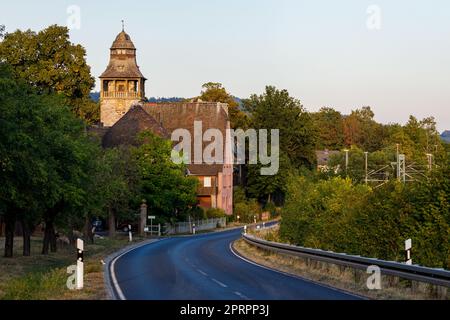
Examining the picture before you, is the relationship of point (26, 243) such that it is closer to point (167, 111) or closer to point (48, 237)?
point (48, 237)

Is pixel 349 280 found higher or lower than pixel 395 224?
lower

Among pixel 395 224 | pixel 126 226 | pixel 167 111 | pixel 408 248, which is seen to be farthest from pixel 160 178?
pixel 408 248

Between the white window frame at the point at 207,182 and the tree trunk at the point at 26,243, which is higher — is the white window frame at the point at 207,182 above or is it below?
above

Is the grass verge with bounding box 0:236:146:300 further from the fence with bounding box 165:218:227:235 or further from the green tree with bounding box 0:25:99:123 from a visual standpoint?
the fence with bounding box 165:218:227:235

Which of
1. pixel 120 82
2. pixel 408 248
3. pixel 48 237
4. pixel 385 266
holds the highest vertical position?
pixel 120 82

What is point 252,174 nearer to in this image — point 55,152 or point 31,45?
point 31,45

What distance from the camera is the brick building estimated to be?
98188 millimetres

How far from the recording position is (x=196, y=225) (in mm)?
85000

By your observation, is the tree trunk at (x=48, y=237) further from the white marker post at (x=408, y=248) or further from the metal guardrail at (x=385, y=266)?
the white marker post at (x=408, y=248)

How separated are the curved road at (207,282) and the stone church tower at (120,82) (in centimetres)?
7408

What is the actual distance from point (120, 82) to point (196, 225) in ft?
Result: 103

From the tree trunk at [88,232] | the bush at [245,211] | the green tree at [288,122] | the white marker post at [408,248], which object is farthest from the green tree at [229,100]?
the white marker post at [408,248]

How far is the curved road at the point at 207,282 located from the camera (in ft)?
64.5
